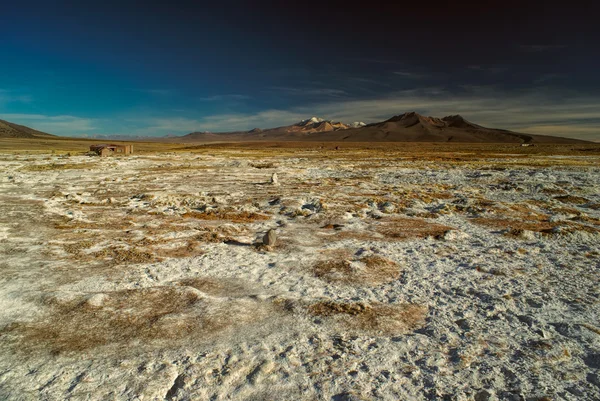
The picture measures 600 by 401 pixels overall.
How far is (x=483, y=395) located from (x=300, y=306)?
257 centimetres

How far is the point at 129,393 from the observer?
346 cm

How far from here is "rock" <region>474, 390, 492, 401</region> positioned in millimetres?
3406

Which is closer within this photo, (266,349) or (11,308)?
(266,349)

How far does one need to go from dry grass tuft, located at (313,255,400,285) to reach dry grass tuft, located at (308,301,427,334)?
923mm

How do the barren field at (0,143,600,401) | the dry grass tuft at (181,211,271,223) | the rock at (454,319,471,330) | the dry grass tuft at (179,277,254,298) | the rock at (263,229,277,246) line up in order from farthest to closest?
Answer: the dry grass tuft at (181,211,271,223), the rock at (263,229,277,246), the dry grass tuft at (179,277,254,298), the rock at (454,319,471,330), the barren field at (0,143,600,401)

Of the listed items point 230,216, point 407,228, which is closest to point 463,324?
point 407,228

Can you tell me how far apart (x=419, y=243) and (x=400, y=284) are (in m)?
2.64

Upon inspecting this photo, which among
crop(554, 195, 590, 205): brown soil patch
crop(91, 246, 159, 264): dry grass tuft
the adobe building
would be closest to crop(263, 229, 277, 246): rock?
crop(91, 246, 159, 264): dry grass tuft

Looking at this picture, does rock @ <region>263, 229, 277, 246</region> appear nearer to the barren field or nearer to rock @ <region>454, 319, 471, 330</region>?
the barren field

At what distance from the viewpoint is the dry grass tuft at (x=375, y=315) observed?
15.4 ft

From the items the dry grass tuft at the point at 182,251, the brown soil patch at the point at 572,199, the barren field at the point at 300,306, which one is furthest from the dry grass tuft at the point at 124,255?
the brown soil patch at the point at 572,199

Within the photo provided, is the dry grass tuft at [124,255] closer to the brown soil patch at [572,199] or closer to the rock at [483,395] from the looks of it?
the rock at [483,395]

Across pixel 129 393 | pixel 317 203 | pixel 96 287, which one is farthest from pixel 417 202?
pixel 129 393

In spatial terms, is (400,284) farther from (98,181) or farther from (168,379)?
(98,181)
